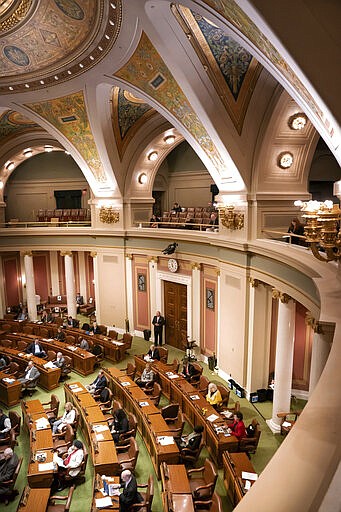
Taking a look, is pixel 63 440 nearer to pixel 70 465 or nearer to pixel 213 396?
pixel 70 465

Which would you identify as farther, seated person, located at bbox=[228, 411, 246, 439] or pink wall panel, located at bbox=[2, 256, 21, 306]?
pink wall panel, located at bbox=[2, 256, 21, 306]

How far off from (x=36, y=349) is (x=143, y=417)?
6.19m

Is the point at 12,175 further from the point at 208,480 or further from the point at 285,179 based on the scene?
the point at 208,480

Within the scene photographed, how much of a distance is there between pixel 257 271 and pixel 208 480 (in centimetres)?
523

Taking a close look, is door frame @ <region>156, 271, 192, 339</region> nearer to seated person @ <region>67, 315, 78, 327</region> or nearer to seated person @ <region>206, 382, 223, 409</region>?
seated person @ <region>67, 315, 78, 327</region>

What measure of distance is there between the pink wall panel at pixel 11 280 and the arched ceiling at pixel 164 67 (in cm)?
929

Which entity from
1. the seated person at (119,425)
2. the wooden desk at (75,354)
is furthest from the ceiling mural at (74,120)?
the seated person at (119,425)

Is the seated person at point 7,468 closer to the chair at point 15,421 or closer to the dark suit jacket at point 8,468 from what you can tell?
the dark suit jacket at point 8,468

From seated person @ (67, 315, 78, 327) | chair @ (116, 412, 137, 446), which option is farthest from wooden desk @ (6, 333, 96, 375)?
chair @ (116, 412, 137, 446)

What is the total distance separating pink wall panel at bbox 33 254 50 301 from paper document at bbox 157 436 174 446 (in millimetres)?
15505

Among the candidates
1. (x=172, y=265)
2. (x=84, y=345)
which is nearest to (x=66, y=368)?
(x=84, y=345)

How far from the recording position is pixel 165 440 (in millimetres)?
7734

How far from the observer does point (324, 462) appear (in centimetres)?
188

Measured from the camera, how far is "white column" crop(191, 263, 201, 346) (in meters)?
13.6
